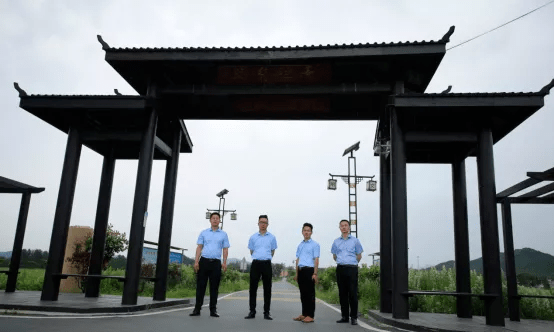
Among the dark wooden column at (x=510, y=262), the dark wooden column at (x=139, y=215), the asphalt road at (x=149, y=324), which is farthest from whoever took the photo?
the dark wooden column at (x=510, y=262)

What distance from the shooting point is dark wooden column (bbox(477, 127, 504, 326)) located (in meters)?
7.73

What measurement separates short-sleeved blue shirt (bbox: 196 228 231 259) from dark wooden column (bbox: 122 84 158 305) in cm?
154

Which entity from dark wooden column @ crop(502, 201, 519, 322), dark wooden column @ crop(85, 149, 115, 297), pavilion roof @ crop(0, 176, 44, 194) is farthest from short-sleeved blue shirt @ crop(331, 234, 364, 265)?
pavilion roof @ crop(0, 176, 44, 194)

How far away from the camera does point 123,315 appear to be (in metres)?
7.56

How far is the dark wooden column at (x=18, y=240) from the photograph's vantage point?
11.8 metres

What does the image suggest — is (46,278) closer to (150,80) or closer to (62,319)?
(62,319)

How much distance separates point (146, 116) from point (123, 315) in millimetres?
4342

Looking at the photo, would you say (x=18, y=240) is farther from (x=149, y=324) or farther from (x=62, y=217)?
(x=149, y=324)

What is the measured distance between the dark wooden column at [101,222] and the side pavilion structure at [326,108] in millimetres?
1677

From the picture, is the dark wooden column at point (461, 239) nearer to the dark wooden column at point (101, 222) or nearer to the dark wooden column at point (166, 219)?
the dark wooden column at point (166, 219)

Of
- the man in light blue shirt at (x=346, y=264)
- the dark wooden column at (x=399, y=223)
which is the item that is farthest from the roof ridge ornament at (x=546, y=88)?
the man in light blue shirt at (x=346, y=264)

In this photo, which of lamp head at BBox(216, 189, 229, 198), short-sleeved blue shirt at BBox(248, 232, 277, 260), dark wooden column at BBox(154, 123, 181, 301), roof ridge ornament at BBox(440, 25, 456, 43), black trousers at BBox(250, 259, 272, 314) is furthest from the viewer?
lamp head at BBox(216, 189, 229, 198)

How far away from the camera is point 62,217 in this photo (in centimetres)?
946

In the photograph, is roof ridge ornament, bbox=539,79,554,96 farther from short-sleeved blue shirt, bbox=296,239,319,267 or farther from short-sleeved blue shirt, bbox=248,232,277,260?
short-sleeved blue shirt, bbox=248,232,277,260
